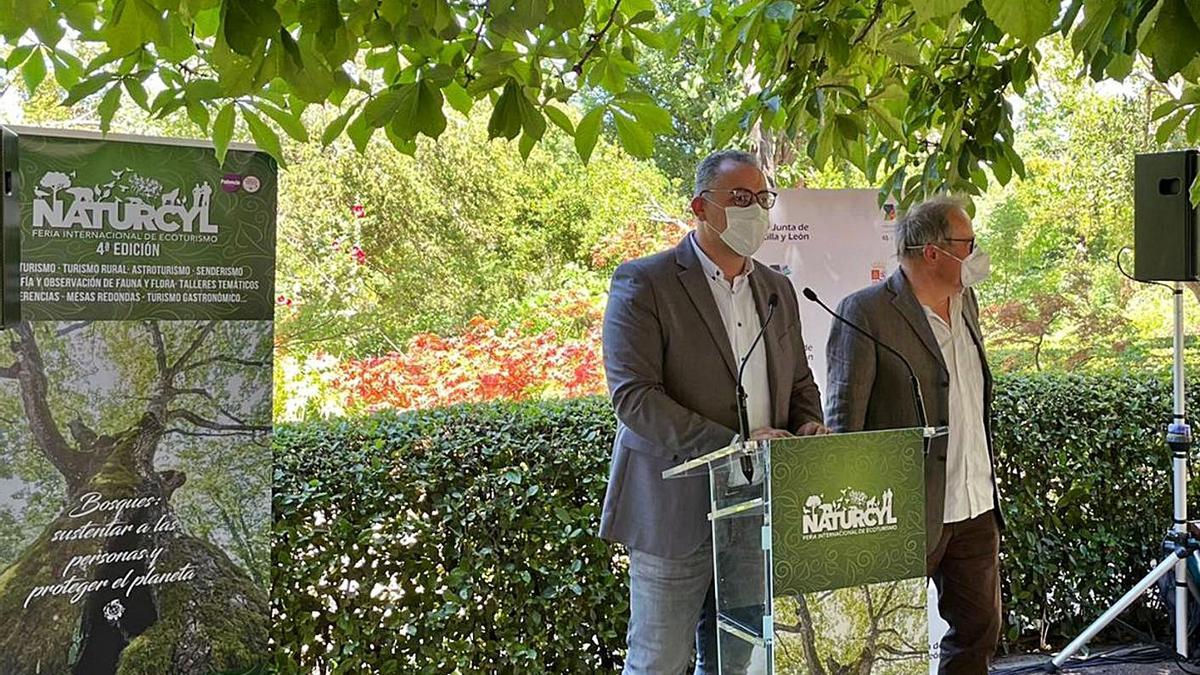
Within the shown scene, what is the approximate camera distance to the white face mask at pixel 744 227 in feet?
8.57

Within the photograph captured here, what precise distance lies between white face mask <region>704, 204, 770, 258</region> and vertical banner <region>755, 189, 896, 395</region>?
1.56 metres

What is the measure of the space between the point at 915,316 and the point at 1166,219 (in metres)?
1.76

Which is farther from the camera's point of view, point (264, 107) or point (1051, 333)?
point (1051, 333)

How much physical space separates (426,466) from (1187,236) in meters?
2.82

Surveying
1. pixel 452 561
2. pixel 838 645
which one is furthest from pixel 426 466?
pixel 838 645

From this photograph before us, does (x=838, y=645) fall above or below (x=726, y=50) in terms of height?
below

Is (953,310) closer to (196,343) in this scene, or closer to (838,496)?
(838,496)

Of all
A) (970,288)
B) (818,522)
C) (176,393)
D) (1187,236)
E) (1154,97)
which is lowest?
(818,522)

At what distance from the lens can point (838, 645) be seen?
1.92 m

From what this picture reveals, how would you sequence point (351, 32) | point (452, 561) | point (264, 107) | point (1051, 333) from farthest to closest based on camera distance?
point (1051, 333) < point (452, 561) < point (264, 107) < point (351, 32)

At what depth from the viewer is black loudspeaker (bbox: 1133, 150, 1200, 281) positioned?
4.05 metres

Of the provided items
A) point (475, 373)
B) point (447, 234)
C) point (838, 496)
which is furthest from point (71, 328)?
point (447, 234)

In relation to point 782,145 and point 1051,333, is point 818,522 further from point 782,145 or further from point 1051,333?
point 1051,333

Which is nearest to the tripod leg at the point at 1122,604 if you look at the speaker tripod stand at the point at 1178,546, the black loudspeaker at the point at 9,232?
the speaker tripod stand at the point at 1178,546
